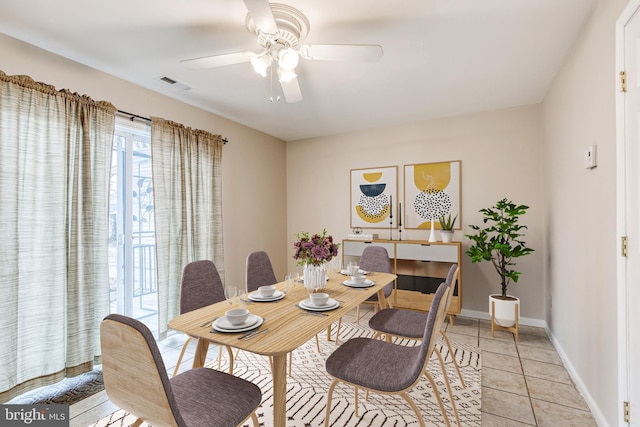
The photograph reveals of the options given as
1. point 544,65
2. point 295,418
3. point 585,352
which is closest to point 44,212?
point 295,418

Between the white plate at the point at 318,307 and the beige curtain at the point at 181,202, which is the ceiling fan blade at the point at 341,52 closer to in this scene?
the white plate at the point at 318,307

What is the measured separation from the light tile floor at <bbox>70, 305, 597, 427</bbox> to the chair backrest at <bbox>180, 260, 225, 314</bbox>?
776 mm

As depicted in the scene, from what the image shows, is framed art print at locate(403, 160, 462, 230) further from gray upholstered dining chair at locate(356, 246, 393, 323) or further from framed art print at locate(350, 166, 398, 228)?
gray upholstered dining chair at locate(356, 246, 393, 323)

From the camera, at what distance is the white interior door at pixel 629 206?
53.6 inches

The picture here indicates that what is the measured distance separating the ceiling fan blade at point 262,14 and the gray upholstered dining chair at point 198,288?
1594 millimetres

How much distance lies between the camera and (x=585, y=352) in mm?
2070

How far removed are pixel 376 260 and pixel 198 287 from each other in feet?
5.81

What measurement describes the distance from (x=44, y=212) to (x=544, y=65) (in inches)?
158

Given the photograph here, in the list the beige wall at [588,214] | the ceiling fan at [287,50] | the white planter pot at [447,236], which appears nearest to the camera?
the beige wall at [588,214]

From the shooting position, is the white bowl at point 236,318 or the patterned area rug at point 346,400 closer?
the white bowl at point 236,318

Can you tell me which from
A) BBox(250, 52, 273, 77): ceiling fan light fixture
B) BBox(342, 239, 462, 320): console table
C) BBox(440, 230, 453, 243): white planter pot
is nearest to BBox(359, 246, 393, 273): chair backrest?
BBox(342, 239, 462, 320): console table

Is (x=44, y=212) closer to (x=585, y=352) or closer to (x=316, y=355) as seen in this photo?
(x=316, y=355)

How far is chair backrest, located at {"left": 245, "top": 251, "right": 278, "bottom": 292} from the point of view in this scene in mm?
2742

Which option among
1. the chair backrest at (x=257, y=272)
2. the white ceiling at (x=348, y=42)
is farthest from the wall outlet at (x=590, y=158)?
the chair backrest at (x=257, y=272)
